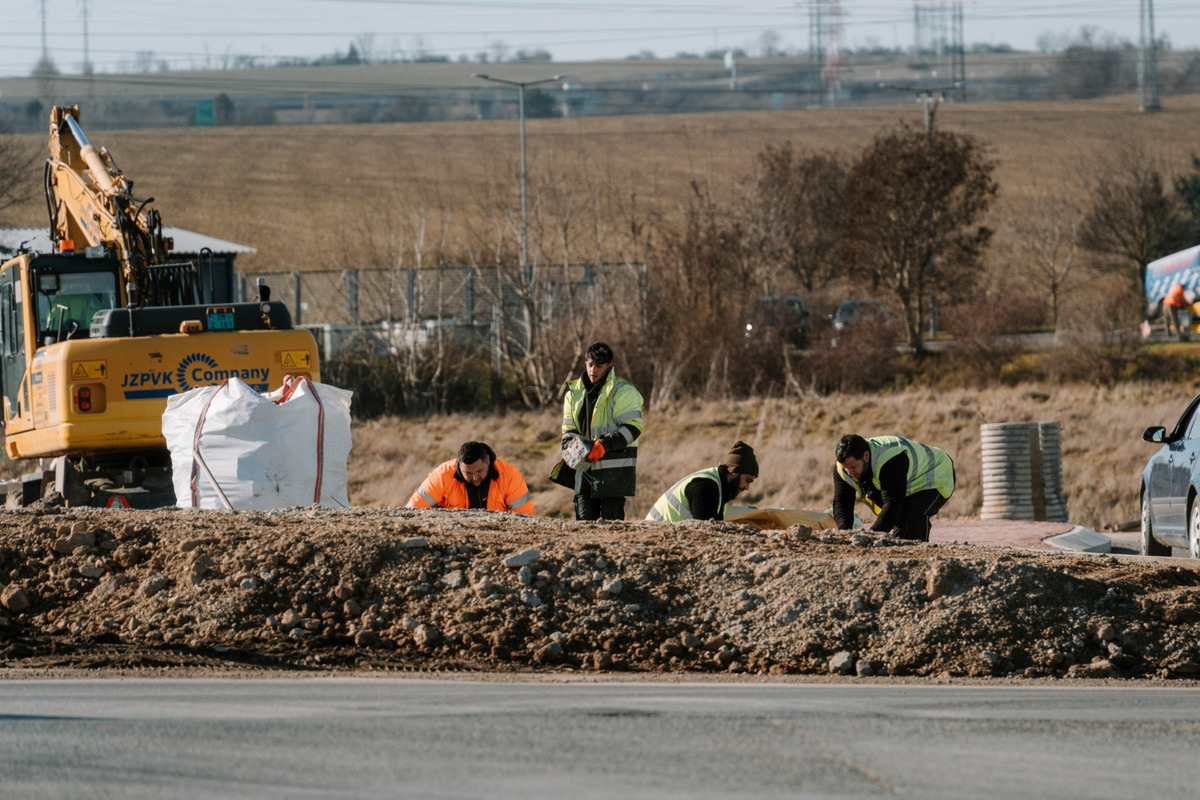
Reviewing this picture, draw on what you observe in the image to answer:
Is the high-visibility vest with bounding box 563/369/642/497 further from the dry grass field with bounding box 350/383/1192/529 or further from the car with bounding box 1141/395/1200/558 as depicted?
the dry grass field with bounding box 350/383/1192/529

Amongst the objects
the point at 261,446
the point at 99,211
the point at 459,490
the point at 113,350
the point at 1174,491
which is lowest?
the point at 1174,491

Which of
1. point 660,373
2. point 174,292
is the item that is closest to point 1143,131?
point 660,373

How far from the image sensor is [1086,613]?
8.30 m

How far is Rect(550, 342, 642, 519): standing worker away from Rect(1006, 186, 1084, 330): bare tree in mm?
43927

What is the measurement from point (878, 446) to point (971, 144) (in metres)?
35.6

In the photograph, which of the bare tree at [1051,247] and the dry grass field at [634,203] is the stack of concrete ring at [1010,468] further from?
the bare tree at [1051,247]

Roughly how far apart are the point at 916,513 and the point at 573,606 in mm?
3201

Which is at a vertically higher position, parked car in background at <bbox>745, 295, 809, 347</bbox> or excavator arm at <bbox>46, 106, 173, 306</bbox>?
excavator arm at <bbox>46, 106, 173, 306</bbox>

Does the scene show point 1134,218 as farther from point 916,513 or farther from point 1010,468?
point 916,513

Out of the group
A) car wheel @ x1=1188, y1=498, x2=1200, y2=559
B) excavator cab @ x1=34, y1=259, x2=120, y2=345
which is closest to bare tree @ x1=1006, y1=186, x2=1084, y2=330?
excavator cab @ x1=34, y1=259, x2=120, y2=345

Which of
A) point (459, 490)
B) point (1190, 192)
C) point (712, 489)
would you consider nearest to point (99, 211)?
point (459, 490)

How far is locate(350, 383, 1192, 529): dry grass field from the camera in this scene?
22188 millimetres

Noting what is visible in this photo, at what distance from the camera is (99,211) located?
17.4 meters

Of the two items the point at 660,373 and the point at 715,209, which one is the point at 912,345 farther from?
the point at 660,373
